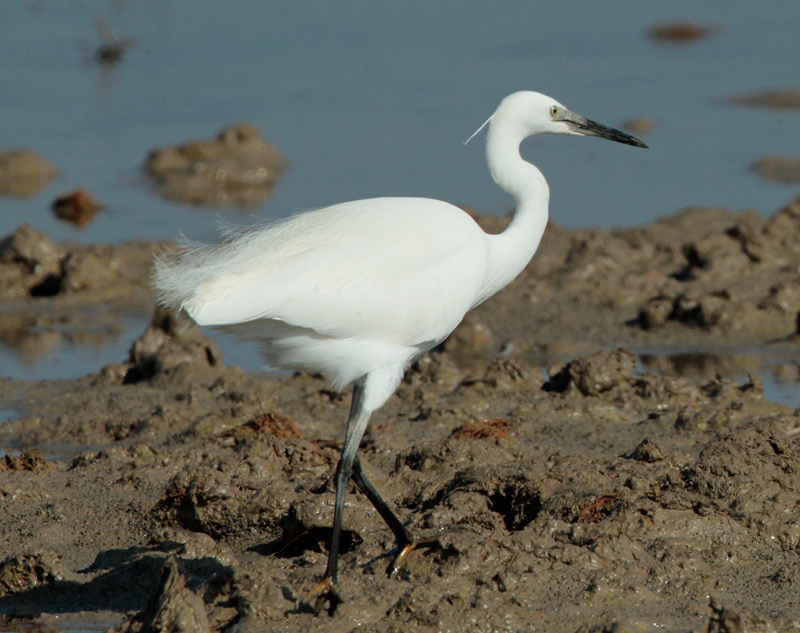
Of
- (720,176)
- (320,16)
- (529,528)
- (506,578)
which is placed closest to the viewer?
(506,578)

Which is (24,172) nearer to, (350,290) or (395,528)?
(350,290)

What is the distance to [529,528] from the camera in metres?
5.61

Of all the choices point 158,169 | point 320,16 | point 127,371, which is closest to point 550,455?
point 127,371

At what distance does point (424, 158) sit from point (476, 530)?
425 inches

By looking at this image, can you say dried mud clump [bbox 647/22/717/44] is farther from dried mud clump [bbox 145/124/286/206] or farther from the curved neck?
the curved neck

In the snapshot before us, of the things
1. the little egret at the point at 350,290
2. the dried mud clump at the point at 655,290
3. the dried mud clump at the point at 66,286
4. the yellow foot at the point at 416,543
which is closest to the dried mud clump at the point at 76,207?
the dried mud clump at the point at 66,286

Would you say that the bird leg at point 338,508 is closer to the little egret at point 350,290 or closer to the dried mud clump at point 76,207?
the little egret at point 350,290

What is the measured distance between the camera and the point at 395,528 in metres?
→ 5.64

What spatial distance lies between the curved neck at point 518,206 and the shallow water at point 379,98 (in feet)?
14.9

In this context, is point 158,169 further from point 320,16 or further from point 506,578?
point 506,578

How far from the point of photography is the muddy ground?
17.0ft

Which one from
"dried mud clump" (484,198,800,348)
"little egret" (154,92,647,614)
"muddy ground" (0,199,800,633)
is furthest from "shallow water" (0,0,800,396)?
"little egret" (154,92,647,614)

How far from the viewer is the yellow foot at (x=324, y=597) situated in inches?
204

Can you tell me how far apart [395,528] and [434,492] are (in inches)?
26.2
